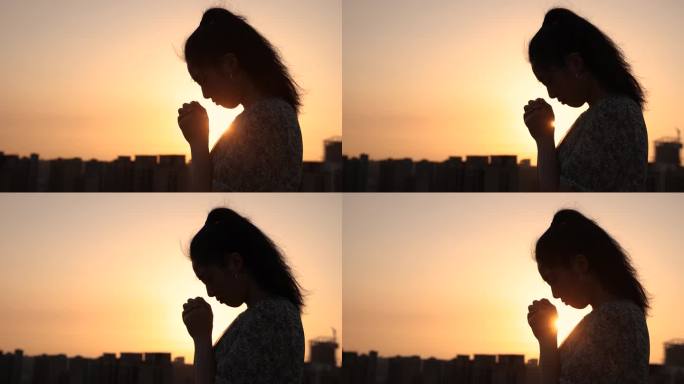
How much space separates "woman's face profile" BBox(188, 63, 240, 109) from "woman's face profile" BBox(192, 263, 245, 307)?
30cm

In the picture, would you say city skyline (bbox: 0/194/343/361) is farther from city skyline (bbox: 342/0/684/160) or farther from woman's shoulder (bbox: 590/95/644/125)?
woman's shoulder (bbox: 590/95/644/125)

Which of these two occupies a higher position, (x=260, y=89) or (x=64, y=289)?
(x=260, y=89)

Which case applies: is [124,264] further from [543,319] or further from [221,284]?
[543,319]

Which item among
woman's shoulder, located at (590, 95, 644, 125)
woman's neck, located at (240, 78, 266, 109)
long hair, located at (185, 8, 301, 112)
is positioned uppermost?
long hair, located at (185, 8, 301, 112)

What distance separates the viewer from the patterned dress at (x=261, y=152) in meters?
2.17

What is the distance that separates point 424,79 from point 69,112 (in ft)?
2.22

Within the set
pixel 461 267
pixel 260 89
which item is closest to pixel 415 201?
pixel 461 267

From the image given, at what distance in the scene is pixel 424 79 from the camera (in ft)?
7.49

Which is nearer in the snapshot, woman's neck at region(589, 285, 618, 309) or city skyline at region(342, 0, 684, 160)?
woman's neck at region(589, 285, 618, 309)

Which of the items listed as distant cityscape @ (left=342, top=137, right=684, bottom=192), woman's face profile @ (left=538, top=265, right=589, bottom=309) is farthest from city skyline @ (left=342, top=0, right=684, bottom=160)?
woman's face profile @ (left=538, top=265, right=589, bottom=309)

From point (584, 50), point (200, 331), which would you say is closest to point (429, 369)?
point (200, 331)

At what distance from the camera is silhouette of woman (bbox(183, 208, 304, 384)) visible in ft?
6.96

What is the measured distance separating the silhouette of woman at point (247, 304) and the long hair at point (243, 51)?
0.24m

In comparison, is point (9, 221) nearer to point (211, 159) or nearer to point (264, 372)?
point (211, 159)
